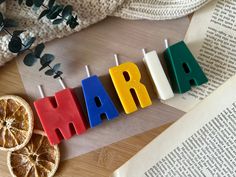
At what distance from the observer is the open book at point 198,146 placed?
701 millimetres

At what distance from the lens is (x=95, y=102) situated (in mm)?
675

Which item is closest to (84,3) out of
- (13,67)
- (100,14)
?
(100,14)

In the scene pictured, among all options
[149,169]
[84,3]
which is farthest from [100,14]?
[149,169]

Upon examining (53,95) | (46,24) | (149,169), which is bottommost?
(149,169)

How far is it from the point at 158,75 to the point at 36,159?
261 mm

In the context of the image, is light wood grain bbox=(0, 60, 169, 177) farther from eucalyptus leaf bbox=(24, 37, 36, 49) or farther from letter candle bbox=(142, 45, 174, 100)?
eucalyptus leaf bbox=(24, 37, 36, 49)

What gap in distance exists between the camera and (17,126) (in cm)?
69

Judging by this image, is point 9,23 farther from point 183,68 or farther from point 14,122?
point 183,68

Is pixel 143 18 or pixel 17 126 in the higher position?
pixel 143 18

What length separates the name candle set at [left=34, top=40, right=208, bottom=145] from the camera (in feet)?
2.19

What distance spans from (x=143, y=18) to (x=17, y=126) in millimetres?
293

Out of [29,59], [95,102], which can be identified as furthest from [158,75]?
[29,59]

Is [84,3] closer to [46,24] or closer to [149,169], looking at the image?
[46,24]

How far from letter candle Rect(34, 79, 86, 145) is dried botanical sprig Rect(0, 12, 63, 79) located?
0.04 m
